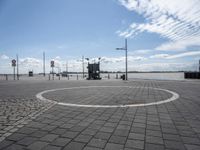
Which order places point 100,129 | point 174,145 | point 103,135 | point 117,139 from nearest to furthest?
point 174,145 → point 117,139 → point 103,135 → point 100,129

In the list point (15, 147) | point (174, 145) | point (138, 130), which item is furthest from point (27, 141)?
point (174, 145)

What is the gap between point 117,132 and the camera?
4.39 m

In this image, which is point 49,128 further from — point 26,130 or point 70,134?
point 70,134

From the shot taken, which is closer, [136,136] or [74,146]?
[74,146]

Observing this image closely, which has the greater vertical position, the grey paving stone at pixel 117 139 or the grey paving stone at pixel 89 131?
the grey paving stone at pixel 89 131

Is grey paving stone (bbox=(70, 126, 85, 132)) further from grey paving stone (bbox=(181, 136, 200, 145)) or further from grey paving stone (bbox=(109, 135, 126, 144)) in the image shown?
grey paving stone (bbox=(181, 136, 200, 145))

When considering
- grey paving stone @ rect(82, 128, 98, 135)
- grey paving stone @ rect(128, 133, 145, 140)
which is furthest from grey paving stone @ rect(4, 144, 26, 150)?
grey paving stone @ rect(128, 133, 145, 140)

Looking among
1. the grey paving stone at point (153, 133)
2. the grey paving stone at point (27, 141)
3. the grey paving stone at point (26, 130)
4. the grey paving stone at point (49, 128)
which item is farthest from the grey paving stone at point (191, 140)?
the grey paving stone at point (26, 130)

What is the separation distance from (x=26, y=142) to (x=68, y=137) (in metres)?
0.93

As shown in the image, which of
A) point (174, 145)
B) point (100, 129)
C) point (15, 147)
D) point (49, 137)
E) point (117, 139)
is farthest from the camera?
point (100, 129)

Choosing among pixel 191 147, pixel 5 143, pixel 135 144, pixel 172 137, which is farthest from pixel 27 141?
pixel 191 147

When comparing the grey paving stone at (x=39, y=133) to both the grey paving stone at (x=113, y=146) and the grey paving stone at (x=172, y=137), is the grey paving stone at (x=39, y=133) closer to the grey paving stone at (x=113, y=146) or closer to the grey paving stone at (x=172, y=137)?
the grey paving stone at (x=113, y=146)

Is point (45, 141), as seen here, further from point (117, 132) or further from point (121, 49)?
point (121, 49)

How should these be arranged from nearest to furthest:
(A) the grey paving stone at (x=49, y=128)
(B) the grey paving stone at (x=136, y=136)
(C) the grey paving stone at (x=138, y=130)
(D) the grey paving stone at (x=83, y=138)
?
(D) the grey paving stone at (x=83, y=138) < (B) the grey paving stone at (x=136, y=136) < (C) the grey paving stone at (x=138, y=130) < (A) the grey paving stone at (x=49, y=128)
